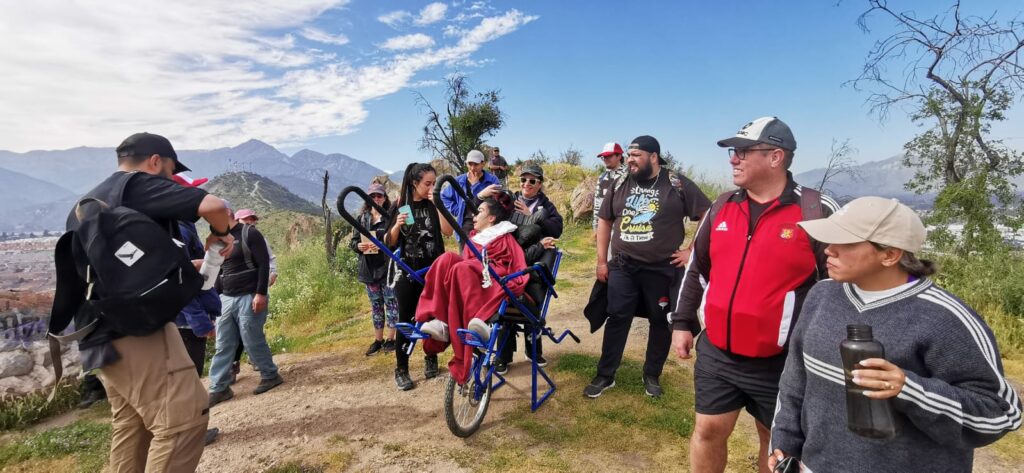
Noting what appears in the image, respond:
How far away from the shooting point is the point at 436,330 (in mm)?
3424

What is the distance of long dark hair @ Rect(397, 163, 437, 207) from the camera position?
441 centimetres

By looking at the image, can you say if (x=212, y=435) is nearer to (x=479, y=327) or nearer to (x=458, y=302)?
(x=458, y=302)

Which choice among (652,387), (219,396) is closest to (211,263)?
(219,396)

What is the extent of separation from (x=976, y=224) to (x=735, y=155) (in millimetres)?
8609

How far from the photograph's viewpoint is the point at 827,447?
64.4 inches

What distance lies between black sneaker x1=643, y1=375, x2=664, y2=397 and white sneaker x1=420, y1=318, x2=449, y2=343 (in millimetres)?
2232

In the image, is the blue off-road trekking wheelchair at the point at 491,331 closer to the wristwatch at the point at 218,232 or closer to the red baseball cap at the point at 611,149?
the wristwatch at the point at 218,232

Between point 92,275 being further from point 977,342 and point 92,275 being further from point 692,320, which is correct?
point 977,342

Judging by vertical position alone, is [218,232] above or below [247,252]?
above

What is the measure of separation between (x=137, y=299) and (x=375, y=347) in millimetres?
4288

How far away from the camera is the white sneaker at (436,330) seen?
11.2ft

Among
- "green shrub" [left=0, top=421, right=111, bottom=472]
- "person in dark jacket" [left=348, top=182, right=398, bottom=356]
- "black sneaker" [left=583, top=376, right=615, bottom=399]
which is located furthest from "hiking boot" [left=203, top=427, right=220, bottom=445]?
"black sneaker" [left=583, top=376, right=615, bottom=399]

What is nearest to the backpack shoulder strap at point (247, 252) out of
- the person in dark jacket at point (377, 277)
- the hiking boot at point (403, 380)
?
the person in dark jacket at point (377, 277)

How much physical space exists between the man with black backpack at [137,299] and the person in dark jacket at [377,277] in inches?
128
